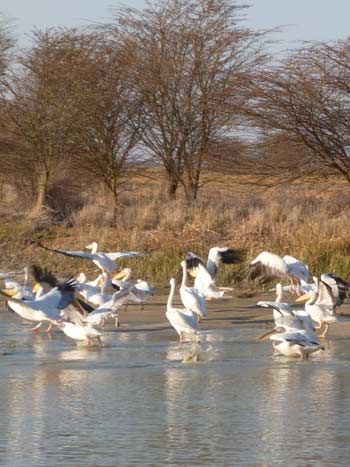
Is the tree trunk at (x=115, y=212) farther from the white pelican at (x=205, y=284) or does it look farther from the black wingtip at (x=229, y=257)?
the white pelican at (x=205, y=284)

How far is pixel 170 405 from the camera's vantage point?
8938 mm

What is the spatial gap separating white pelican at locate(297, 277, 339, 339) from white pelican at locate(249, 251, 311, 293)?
125cm

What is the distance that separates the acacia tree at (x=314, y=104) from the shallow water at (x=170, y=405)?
33.5ft

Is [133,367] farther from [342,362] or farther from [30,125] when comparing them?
[30,125]

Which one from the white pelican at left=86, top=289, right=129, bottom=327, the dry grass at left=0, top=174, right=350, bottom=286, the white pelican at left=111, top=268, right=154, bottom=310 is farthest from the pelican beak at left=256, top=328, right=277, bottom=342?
the dry grass at left=0, top=174, right=350, bottom=286

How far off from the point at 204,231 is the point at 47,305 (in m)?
7.19

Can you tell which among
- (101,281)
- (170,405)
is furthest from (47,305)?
(170,405)

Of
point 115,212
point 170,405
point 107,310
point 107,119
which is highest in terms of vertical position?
point 107,119

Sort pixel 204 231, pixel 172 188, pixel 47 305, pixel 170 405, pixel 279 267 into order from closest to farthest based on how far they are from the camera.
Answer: pixel 170 405, pixel 47 305, pixel 279 267, pixel 204 231, pixel 172 188

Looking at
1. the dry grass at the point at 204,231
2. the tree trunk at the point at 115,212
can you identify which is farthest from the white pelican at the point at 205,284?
the tree trunk at the point at 115,212

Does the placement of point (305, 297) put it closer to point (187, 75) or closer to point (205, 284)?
point (205, 284)

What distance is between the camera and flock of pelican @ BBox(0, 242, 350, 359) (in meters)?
11.9

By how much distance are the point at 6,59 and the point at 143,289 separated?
12857 mm

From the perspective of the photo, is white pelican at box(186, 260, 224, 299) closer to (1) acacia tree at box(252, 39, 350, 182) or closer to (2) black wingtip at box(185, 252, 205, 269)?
(2) black wingtip at box(185, 252, 205, 269)
